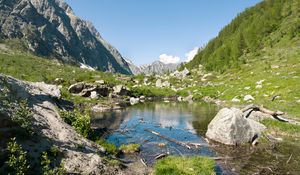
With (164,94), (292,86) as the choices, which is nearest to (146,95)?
(164,94)

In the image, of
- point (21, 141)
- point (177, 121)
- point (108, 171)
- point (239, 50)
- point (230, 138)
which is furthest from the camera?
point (239, 50)

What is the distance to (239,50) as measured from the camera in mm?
178750

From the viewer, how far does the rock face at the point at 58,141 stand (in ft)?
68.4

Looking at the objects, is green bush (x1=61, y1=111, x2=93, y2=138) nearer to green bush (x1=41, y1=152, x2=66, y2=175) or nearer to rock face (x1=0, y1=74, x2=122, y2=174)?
rock face (x1=0, y1=74, x2=122, y2=174)

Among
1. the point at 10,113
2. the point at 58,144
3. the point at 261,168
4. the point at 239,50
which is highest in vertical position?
the point at 239,50

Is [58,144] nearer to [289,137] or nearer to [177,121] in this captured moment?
[289,137]

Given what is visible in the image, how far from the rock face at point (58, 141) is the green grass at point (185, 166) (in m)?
3.65

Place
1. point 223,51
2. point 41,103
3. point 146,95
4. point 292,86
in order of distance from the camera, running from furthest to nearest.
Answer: point 223,51, point 146,95, point 292,86, point 41,103

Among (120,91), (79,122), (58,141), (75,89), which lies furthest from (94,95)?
(58,141)

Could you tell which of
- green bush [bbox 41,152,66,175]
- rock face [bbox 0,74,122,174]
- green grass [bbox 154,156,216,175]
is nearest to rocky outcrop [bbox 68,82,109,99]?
rock face [bbox 0,74,122,174]

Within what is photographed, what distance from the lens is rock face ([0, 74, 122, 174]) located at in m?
20.9

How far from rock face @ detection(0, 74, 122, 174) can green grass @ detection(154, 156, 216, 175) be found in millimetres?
3647

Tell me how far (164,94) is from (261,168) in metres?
92.7

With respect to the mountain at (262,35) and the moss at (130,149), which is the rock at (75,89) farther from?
the mountain at (262,35)
